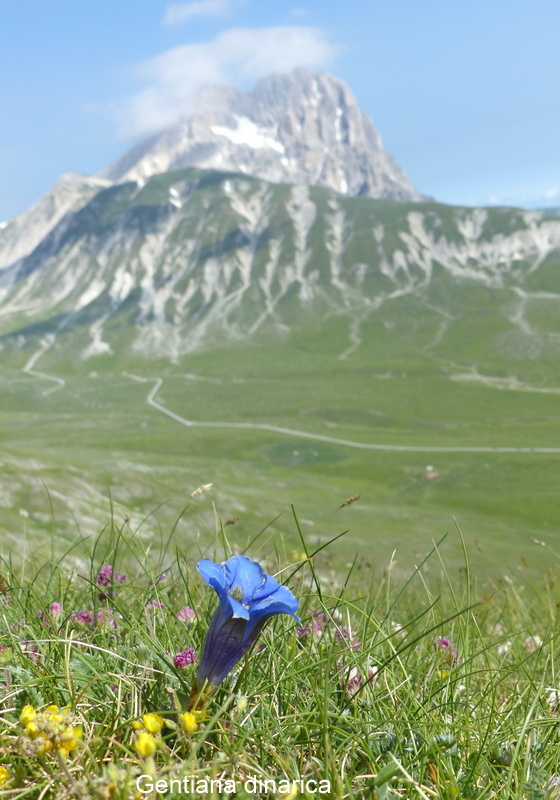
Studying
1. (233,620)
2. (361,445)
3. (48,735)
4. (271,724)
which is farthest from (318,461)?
(48,735)

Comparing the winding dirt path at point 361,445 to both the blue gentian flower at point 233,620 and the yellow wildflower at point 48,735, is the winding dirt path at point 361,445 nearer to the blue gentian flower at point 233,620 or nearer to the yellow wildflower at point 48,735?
the blue gentian flower at point 233,620

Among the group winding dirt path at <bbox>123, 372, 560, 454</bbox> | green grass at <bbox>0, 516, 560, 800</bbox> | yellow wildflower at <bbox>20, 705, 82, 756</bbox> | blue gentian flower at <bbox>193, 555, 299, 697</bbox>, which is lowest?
winding dirt path at <bbox>123, 372, 560, 454</bbox>

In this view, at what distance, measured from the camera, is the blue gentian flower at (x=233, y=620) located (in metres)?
2.60

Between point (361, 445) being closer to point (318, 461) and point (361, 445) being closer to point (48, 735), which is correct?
point (318, 461)

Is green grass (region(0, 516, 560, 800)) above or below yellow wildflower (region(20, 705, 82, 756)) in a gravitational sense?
below

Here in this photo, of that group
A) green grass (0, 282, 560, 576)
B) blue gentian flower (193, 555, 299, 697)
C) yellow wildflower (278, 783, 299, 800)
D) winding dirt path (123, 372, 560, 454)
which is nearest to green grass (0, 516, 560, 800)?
yellow wildflower (278, 783, 299, 800)

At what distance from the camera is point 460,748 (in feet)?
9.22

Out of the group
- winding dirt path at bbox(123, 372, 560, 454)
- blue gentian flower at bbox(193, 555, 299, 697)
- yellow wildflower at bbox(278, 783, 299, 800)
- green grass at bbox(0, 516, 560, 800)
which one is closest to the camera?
yellow wildflower at bbox(278, 783, 299, 800)

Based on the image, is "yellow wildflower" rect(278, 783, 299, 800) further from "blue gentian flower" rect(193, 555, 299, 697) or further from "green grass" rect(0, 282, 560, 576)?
"green grass" rect(0, 282, 560, 576)

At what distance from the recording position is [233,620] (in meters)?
2.64

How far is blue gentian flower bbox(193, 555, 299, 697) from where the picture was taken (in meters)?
2.60

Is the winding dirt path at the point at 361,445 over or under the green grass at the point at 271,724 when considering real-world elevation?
under

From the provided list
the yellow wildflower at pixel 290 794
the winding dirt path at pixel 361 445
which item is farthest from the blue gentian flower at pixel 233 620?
the winding dirt path at pixel 361 445

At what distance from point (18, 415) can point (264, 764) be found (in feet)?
609
